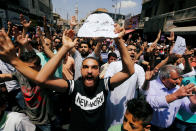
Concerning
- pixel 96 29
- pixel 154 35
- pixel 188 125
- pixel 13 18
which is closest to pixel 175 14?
pixel 154 35

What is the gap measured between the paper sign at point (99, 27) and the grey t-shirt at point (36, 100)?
1.13 meters

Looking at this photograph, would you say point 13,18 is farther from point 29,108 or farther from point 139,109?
point 139,109

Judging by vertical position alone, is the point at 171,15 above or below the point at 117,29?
above

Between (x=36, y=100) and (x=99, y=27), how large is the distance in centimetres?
146

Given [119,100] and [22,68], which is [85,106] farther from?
[22,68]

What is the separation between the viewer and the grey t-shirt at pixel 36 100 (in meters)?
1.88

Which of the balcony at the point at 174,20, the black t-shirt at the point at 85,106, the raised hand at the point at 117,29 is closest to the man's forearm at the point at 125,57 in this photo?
the raised hand at the point at 117,29

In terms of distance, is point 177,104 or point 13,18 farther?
point 13,18

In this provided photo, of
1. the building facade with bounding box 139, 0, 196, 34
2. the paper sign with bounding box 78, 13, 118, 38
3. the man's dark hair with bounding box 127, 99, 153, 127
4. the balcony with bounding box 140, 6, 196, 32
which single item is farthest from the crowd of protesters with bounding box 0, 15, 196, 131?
the balcony with bounding box 140, 6, 196, 32

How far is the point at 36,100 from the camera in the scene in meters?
1.90

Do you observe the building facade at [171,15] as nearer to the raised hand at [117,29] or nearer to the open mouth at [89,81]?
the raised hand at [117,29]

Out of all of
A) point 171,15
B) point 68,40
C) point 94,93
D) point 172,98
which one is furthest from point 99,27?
point 171,15

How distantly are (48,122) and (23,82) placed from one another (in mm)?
769

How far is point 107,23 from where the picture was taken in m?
1.50
